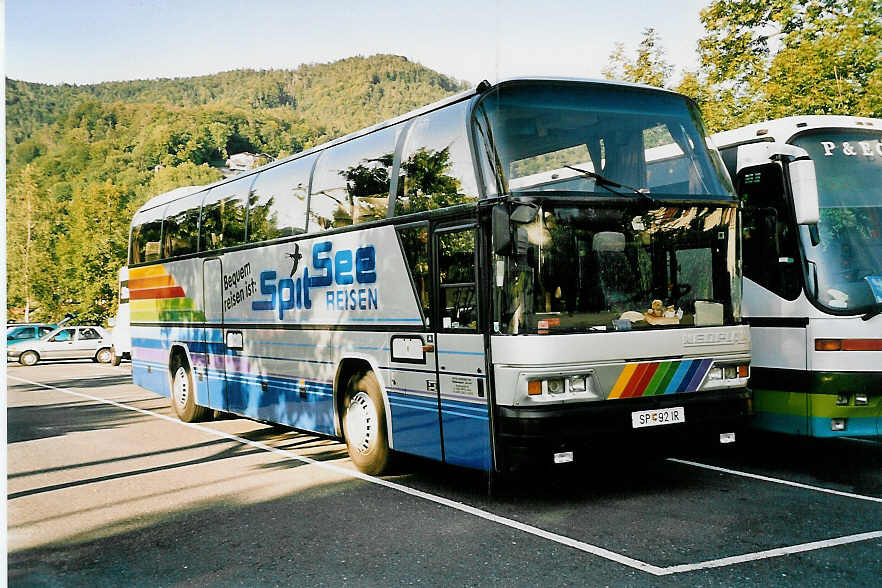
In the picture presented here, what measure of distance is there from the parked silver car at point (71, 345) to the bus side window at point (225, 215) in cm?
2496

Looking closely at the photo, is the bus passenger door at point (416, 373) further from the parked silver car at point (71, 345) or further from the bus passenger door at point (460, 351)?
the parked silver car at point (71, 345)

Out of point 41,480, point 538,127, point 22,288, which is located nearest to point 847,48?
point 538,127

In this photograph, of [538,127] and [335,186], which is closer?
[538,127]

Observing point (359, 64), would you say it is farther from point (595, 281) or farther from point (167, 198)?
point (595, 281)

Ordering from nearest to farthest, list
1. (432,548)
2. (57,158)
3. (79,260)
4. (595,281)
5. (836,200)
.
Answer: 1. (432,548)
2. (595,281)
3. (836,200)
4. (57,158)
5. (79,260)

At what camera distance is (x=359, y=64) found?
1366cm

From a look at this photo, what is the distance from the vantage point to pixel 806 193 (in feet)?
26.2

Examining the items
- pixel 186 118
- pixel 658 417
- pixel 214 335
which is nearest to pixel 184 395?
pixel 214 335

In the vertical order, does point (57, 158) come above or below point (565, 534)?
above

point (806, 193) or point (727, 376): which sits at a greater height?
point (806, 193)

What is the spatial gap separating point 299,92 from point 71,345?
27.2 m

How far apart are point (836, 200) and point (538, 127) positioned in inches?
126

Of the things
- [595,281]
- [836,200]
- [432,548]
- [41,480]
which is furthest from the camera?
[41,480]

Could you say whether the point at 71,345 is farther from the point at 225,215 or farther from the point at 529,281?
the point at 529,281
